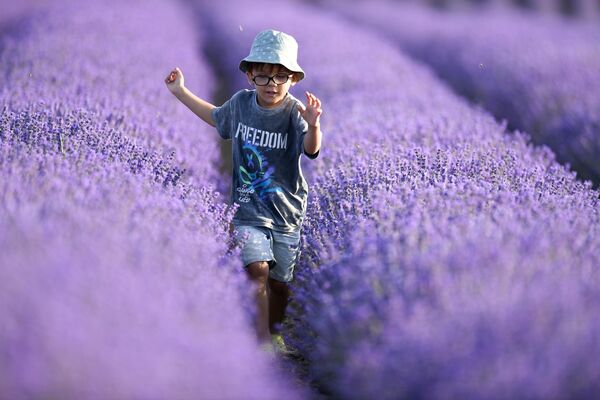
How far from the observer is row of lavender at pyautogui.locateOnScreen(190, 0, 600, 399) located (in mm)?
1798

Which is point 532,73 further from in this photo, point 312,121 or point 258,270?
point 258,270

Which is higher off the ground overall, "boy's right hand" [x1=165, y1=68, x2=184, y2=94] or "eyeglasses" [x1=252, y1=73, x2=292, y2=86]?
"boy's right hand" [x1=165, y1=68, x2=184, y2=94]

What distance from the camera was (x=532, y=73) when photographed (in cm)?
712

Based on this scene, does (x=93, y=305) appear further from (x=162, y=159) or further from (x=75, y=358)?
(x=162, y=159)

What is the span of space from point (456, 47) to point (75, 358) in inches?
345

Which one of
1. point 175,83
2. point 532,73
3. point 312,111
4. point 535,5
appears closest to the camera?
point 312,111

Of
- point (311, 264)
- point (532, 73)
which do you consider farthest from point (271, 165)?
point (532, 73)

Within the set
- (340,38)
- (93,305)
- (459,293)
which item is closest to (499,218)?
(459,293)

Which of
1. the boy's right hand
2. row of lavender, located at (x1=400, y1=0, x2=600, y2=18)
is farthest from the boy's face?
row of lavender, located at (x1=400, y1=0, x2=600, y2=18)

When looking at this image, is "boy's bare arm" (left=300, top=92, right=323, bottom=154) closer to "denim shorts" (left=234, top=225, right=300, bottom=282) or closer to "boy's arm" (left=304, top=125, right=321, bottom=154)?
"boy's arm" (left=304, top=125, right=321, bottom=154)

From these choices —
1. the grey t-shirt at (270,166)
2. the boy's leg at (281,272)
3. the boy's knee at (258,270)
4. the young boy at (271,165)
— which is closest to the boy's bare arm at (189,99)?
the young boy at (271,165)

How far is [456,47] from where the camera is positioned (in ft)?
31.4

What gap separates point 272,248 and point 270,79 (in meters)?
0.73

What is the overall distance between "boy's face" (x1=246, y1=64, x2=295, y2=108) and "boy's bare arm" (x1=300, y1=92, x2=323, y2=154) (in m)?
0.17
